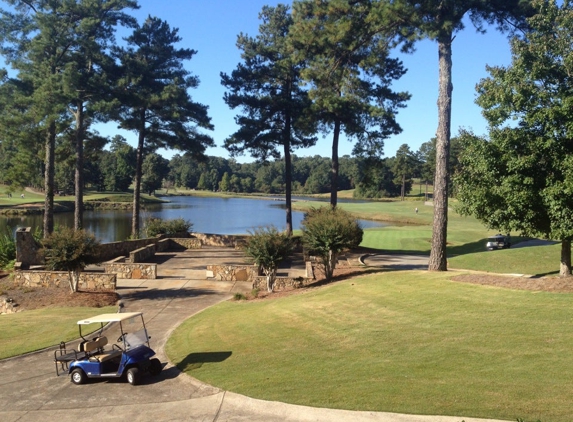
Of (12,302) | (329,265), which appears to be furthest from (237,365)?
(12,302)

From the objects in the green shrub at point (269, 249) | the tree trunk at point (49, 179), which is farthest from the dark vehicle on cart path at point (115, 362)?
the tree trunk at point (49, 179)

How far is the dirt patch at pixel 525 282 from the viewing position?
13.7 meters

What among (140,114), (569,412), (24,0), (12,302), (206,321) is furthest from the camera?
(140,114)

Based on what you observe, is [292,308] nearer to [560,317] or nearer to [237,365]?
[237,365]

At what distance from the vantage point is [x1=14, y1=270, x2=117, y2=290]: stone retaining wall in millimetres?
22016

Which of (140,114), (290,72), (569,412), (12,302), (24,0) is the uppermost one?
(24,0)

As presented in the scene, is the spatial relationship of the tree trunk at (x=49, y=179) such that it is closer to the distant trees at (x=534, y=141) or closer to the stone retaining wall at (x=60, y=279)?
the stone retaining wall at (x=60, y=279)

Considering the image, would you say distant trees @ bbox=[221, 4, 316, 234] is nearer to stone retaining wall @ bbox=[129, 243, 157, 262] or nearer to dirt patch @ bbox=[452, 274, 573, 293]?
stone retaining wall @ bbox=[129, 243, 157, 262]

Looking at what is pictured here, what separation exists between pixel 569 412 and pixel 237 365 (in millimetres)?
6722

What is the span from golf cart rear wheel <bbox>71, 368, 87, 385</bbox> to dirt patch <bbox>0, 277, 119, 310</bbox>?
847 cm

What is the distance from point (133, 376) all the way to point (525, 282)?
11667 millimetres

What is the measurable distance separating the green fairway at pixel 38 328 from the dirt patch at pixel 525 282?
1277cm

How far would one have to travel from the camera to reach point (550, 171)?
14484mm

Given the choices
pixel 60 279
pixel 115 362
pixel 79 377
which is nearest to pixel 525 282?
pixel 115 362
